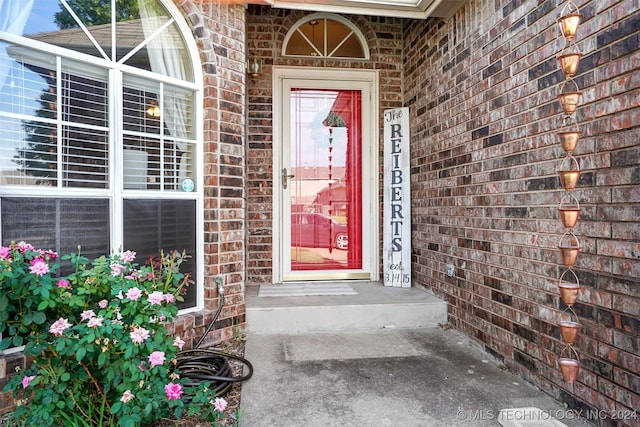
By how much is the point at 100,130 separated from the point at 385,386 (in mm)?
2343

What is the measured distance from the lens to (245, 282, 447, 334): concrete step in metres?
3.43

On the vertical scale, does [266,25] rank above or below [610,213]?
above

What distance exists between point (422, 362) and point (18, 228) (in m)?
2.58

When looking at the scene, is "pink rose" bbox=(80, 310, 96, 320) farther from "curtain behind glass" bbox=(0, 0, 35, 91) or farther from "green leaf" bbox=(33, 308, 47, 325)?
"curtain behind glass" bbox=(0, 0, 35, 91)

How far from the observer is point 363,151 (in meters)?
4.61

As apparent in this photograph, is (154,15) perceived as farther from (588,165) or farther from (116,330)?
(588,165)

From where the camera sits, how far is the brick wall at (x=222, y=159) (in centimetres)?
302

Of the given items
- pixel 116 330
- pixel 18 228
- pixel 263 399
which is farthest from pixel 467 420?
pixel 18 228

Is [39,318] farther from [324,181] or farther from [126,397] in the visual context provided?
[324,181]

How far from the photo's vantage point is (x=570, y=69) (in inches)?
74.0

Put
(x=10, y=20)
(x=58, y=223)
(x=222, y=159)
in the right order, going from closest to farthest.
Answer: (x=10, y=20)
(x=58, y=223)
(x=222, y=159)

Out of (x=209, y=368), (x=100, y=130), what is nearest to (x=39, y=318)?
(x=209, y=368)

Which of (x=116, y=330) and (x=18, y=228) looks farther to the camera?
(x=18, y=228)

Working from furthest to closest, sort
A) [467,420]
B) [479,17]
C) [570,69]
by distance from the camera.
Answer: [479,17] < [467,420] < [570,69]
